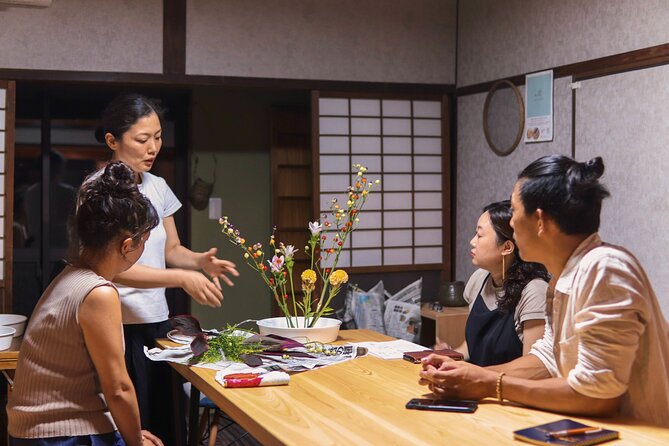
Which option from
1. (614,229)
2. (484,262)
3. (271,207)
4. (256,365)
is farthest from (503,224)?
(271,207)

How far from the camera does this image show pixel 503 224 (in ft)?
9.61

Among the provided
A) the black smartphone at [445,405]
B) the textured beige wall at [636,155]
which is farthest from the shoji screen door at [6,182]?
the black smartphone at [445,405]

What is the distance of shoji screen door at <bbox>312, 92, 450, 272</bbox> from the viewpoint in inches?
211

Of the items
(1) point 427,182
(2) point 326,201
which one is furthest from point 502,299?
(1) point 427,182

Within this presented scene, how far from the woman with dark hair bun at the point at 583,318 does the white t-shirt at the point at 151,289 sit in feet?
5.02

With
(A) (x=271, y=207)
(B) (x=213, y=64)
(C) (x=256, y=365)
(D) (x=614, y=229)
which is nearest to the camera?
(C) (x=256, y=365)

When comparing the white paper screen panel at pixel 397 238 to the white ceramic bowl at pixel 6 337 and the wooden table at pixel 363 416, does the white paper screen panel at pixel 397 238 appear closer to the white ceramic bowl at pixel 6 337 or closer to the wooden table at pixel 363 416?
the white ceramic bowl at pixel 6 337

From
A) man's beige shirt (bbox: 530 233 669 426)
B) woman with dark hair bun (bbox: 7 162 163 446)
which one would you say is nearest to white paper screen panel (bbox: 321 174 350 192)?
woman with dark hair bun (bbox: 7 162 163 446)

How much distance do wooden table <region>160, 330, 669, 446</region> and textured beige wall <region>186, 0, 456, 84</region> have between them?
9.47 ft

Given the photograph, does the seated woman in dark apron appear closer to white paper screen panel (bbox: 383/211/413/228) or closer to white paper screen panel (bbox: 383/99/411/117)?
white paper screen panel (bbox: 383/211/413/228)

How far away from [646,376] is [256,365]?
1209 mm

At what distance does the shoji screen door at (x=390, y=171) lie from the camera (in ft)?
17.6

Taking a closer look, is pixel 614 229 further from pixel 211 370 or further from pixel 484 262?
pixel 211 370

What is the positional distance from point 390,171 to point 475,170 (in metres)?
0.55
